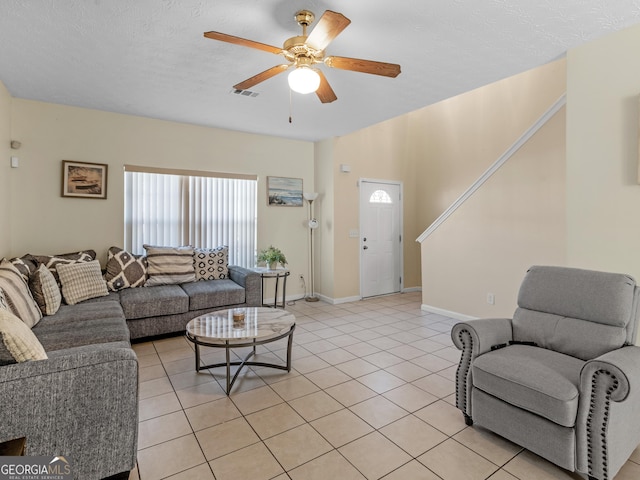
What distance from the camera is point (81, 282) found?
3.45 m

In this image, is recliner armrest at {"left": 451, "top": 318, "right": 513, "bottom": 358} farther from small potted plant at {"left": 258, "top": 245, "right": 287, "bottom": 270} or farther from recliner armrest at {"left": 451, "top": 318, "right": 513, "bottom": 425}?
small potted plant at {"left": 258, "top": 245, "right": 287, "bottom": 270}

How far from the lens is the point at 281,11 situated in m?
2.13

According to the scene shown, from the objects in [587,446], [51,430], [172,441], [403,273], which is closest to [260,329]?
[172,441]

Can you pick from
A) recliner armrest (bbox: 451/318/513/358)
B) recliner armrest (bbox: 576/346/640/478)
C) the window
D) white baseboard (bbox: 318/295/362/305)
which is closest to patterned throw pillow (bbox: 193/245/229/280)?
the window

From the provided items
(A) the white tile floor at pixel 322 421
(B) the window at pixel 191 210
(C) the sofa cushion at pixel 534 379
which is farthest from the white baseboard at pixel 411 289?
(C) the sofa cushion at pixel 534 379

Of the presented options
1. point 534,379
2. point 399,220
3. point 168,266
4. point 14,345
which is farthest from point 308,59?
point 399,220

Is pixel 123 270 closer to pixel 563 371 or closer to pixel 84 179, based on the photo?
pixel 84 179

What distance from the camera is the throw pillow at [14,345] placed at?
1424mm

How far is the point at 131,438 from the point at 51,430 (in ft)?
1.09

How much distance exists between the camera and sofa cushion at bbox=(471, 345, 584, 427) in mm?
1679

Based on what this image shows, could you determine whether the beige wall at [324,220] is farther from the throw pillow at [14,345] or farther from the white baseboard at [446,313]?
the throw pillow at [14,345]

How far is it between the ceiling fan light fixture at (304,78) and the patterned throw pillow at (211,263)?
2.95 m

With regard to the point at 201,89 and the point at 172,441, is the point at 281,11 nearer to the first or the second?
the point at 201,89

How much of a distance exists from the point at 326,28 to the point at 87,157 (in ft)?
11.6
